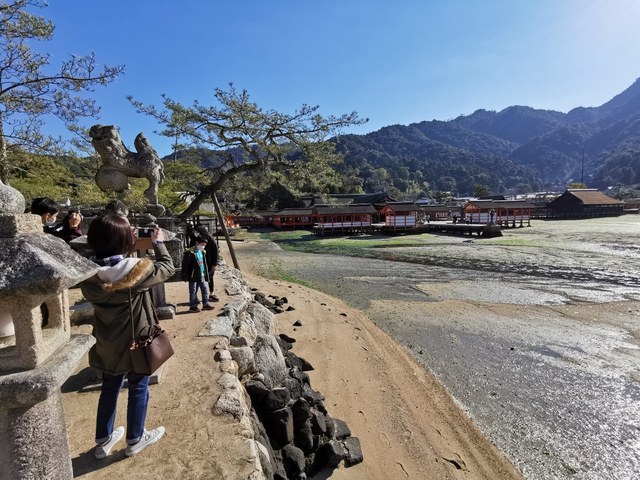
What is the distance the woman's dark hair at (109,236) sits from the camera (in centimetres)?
262

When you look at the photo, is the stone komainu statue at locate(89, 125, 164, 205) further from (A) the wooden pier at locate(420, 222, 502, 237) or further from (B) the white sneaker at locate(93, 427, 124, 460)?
(A) the wooden pier at locate(420, 222, 502, 237)

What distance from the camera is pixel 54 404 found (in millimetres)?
2105

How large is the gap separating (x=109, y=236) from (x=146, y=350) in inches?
35.0

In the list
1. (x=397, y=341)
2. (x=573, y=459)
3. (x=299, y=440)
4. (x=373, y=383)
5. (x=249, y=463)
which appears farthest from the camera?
(x=397, y=341)

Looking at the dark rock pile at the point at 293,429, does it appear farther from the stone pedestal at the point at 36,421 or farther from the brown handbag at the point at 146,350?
the stone pedestal at the point at 36,421

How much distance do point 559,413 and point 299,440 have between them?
4.74 metres

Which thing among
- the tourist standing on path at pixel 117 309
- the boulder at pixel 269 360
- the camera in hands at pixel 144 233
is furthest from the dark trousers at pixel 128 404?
the boulder at pixel 269 360

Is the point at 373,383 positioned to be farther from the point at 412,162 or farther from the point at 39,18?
the point at 412,162

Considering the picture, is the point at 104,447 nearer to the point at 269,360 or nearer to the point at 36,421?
the point at 36,421

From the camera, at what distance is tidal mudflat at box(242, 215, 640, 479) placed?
220 inches

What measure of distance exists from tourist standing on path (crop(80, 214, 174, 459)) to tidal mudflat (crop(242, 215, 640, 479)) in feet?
17.0

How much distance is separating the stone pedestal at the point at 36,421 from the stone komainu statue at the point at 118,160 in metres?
9.50

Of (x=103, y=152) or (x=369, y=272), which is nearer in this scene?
(x=103, y=152)

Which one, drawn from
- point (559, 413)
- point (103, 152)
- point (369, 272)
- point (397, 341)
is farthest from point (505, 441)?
point (369, 272)
